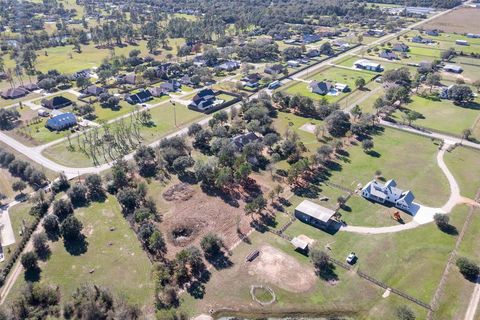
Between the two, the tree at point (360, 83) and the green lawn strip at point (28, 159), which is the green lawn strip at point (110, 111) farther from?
the tree at point (360, 83)

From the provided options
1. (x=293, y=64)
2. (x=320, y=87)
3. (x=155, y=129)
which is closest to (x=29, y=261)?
(x=155, y=129)

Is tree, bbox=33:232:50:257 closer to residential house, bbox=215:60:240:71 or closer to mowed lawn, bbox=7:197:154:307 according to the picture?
mowed lawn, bbox=7:197:154:307

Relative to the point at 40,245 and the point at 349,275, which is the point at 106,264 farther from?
the point at 349,275

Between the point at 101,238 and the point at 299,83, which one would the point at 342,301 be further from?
the point at 299,83

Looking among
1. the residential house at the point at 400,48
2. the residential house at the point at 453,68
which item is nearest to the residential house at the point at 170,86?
the residential house at the point at 453,68

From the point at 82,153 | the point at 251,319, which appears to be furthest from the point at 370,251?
the point at 82,153

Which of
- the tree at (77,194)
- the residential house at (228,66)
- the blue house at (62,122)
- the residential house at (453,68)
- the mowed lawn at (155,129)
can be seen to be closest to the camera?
the tree at (77,194)

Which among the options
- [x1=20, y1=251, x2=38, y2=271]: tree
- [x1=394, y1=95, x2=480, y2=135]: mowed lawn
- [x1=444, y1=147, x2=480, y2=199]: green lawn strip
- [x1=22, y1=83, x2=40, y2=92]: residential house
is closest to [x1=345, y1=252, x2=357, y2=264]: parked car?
[x1=444, y1=147, x2=480, y2=199]: green lawn strip

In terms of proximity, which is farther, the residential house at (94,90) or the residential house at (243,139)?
the residential house at (94,90)

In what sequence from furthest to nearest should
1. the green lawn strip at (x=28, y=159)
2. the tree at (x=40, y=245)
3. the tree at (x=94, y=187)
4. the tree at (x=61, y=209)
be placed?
the green lawn strip at (x=28, y=159) → the tree at (x=94, y=187) → the tree at (x=61, y=209) → the tree at (x=40, y=245)
